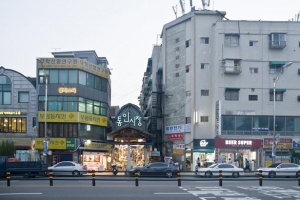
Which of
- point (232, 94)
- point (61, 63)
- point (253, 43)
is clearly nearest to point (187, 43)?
point (253, 43)

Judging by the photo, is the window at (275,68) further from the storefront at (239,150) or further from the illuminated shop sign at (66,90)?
the illuminated shop sign at (66,90)

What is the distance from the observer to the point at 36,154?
53.2 m

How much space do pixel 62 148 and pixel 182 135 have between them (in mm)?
14186

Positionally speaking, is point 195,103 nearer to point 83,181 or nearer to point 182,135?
point 182,135

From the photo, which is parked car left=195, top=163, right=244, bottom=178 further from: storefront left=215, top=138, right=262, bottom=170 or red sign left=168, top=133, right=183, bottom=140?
red sign left=168, top=133, right=183, bottom=140

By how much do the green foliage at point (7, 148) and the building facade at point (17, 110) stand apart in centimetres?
220

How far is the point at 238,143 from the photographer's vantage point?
174ft

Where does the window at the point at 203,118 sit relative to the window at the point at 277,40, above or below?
below

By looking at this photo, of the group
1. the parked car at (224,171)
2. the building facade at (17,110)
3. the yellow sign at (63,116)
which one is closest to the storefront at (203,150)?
the parked car at (224,171)

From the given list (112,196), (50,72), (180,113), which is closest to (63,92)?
(50,72)

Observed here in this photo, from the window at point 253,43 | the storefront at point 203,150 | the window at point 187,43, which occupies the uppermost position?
Answer: the window at point 187,43

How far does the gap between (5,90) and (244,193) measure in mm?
36913

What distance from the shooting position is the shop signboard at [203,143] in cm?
5312

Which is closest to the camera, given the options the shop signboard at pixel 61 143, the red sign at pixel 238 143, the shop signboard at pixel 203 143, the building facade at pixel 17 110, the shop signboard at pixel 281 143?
the red sign at pixel 238 143
